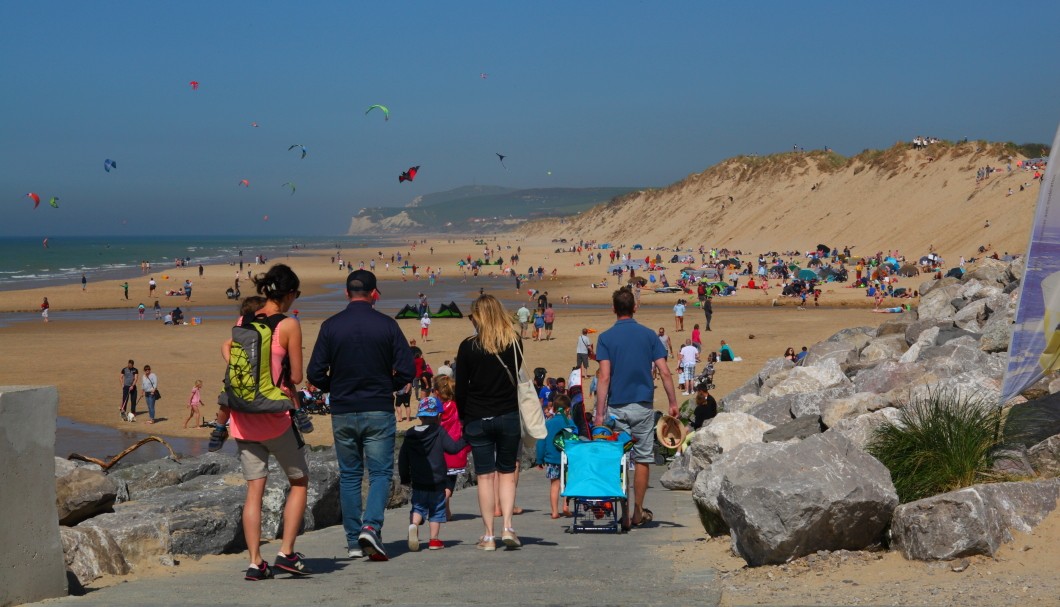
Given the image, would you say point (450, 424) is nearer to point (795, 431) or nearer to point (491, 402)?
point (491, 402)

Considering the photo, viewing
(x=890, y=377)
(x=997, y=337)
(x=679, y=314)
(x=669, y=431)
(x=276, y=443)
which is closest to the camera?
(x=276, y=443)

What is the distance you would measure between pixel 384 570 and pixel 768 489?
2101 mm

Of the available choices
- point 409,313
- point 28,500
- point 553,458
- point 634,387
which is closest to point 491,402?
point 634,387

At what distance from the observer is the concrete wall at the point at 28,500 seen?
463 cm

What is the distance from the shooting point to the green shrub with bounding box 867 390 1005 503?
5812 mm

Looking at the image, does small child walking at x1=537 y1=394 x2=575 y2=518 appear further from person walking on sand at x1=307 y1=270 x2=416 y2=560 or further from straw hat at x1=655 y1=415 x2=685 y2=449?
person walking on sand at x1=307 y1=270 x2=416 y2=560

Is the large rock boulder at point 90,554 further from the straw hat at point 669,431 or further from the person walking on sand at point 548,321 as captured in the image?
the person walking on sand at point 548,321

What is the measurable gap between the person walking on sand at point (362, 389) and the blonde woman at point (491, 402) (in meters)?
0.48

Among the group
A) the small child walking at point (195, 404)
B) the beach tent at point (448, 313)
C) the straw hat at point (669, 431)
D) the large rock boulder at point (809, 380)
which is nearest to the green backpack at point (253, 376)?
the straw hat at point (669, 431)

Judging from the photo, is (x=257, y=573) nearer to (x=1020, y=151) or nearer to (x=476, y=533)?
(x=476, y=533)

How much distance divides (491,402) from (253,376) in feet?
5.24

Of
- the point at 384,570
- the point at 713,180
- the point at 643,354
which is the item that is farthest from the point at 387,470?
the point at 713,180

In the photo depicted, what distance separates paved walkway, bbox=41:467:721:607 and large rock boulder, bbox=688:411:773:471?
1.50 m

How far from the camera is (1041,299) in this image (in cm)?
646
